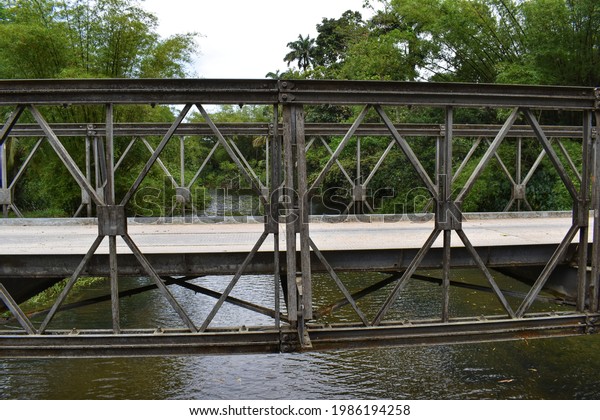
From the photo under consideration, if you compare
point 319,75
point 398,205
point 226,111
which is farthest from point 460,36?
point 226,111

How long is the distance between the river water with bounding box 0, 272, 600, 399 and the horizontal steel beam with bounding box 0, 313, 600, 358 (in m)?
3.20

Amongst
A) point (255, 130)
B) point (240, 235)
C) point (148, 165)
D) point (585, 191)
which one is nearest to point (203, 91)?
point (148, 165)

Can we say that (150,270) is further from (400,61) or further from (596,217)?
(400,61)

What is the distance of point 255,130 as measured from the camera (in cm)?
1229

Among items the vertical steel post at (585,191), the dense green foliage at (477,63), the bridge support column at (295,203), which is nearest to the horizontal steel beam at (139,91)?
the bridge support column at (295,203)

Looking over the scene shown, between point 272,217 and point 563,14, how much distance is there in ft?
58.7

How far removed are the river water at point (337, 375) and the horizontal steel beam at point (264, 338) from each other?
3202 mm

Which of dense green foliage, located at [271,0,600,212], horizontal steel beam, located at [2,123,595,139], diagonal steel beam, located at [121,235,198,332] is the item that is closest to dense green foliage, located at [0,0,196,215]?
horizontal steel beam, located at [2,123,595,139]

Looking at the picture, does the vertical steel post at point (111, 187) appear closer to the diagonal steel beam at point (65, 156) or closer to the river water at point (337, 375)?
the diagonal steel beam at point (65, 156)

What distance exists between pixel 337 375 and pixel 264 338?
4.23 metres

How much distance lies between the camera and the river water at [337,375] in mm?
8164

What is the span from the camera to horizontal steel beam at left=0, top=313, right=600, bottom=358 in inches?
191

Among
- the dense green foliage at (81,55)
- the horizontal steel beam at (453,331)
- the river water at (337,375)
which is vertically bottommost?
the river water at (337,375)

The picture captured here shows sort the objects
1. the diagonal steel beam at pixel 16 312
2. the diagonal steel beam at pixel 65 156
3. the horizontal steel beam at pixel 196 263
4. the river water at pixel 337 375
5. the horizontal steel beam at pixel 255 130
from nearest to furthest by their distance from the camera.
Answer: the diagonal steel beam at pixel 65 156
the diagonal steel beam at pixel 16 312
the horizontal steel beam at pixel 196 263
the river water at pixel 337 375
the horizontal steel beam at pixel 255 130
